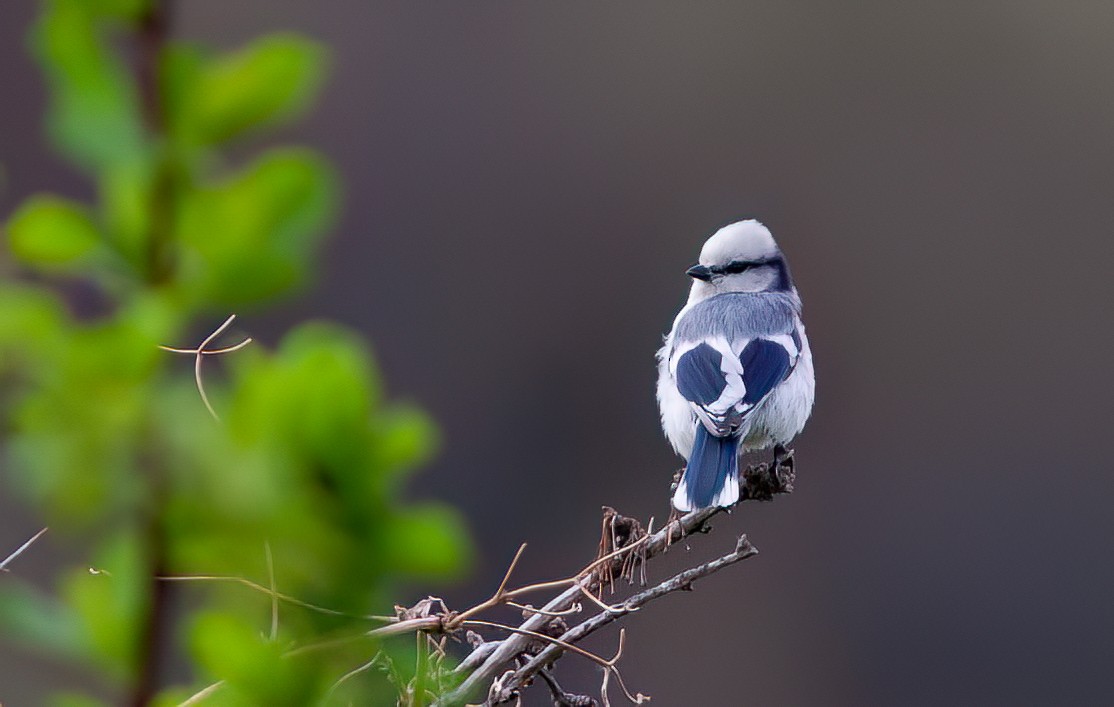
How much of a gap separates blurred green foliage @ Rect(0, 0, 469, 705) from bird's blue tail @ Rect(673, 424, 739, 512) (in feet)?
4.69

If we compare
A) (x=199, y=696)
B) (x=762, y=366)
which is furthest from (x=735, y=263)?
(x=199, y=696)

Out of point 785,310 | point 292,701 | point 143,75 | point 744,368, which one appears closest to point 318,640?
point 292,701

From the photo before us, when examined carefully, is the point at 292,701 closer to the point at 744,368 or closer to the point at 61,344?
the point at 61,344

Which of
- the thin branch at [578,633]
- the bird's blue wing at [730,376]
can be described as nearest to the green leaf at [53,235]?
the thin branch at [578,633]

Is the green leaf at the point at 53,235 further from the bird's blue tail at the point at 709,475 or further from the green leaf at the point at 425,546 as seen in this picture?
the bird's blue tail at the point at 709,475

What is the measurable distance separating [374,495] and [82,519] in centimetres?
8

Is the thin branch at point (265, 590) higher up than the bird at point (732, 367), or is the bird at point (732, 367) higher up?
the thin branch at point (265, 590)

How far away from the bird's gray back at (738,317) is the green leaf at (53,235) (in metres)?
2.41

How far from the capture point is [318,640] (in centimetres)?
36

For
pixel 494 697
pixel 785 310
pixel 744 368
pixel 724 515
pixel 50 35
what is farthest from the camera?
pixel 785 310

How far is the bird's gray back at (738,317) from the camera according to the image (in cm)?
273

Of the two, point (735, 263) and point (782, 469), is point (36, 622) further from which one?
→ point (735, 263)

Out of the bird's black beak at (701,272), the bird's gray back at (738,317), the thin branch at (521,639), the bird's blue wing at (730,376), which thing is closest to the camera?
the thin branch at (521,639)

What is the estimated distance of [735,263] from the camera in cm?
309
